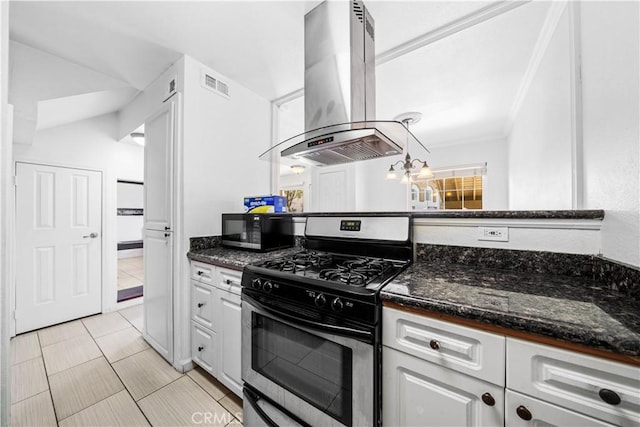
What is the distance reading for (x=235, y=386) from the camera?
148cm

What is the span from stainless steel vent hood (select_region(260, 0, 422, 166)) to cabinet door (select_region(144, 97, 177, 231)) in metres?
1.10

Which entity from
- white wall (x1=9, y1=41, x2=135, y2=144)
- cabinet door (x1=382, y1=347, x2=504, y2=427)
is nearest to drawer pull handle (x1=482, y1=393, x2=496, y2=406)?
cabinet door (x1=382, y1=347, x2=504, y2=427)

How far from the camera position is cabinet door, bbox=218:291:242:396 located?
145 cm

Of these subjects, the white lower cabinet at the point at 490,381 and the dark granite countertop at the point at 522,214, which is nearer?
the white lower cabinet at the point at 490,381

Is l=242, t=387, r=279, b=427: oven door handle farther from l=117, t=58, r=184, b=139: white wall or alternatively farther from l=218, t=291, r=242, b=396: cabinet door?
l=117, t=58, r=184, b=139: white wall

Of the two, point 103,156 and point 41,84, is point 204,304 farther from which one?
point 103,156

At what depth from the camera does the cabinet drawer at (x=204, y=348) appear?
1.62 meters

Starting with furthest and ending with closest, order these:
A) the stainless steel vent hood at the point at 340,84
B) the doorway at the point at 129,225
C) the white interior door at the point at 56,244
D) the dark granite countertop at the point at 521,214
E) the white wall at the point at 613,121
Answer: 1. the doorway at the point at 129,225
2. the white interior door at the point at 56,244
3. the stainless steel vent hood at the point at 340,84
4. the dark granite countertop at the point at 521,214
5. the white wall at the point at 613,121

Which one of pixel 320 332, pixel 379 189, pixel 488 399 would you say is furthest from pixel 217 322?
pixel 379 189

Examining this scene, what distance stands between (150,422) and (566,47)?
327 centimetres

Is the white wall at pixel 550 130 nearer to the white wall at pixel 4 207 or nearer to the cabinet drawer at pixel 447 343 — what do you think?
the cabinet drawer at pixel 447 343

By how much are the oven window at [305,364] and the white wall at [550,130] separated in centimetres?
154

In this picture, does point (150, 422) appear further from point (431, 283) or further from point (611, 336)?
point (611, 336)

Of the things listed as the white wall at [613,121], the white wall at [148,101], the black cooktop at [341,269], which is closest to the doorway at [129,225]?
the white wall at [148,101]
